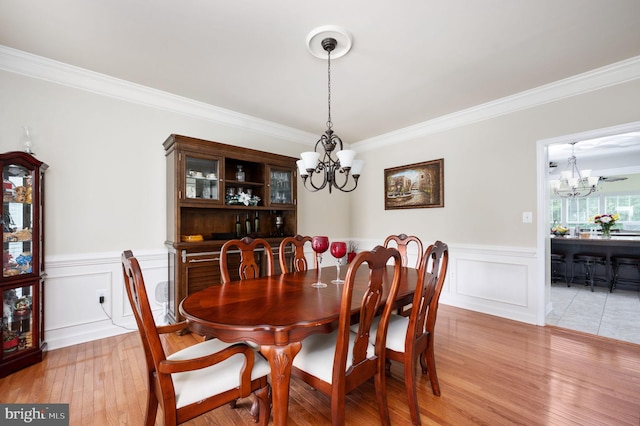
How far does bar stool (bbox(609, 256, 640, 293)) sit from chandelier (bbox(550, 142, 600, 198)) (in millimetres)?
1696

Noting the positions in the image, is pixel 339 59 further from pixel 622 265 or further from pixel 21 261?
pixel 622 265

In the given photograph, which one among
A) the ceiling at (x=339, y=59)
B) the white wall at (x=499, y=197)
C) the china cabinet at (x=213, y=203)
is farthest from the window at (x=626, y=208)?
the china cabinet at (x=213, y=203)

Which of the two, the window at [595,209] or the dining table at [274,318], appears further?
the window at [595,209]

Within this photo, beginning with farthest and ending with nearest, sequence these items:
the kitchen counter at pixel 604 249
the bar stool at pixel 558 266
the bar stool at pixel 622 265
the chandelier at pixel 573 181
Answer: the chandelier at pixel 573 181, the bar stool at pixel 558 266, the kitchen counter at pixel 604 249, the bar stool at pixel 622 265

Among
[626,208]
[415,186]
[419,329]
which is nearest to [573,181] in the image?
[626,208]

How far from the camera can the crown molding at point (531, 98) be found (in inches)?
103

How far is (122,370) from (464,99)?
4225mm

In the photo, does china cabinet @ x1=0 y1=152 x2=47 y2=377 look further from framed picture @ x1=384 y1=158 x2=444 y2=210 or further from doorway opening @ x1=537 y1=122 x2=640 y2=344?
doorway opening @ x1=537 y1=122 x2=640 y2=344

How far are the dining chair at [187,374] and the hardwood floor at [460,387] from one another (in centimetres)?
51

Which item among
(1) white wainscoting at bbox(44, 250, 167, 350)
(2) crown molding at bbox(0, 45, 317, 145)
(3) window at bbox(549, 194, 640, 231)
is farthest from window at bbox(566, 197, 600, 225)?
(1) white wainscoting at bbox(44, 250, 167, 350)

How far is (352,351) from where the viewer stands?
4.73 feet

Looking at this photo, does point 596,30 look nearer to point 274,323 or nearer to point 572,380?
point 572,380

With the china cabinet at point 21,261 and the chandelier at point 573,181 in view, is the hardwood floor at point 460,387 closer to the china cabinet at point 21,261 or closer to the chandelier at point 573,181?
the china cabinet at point 21,261

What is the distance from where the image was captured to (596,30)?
2119mm
